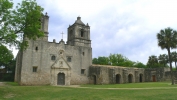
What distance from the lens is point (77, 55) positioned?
30.7m

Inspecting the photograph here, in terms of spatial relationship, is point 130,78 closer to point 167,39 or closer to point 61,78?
point 167,39

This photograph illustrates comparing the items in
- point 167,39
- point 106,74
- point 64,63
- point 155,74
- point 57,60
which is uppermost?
point 167,39

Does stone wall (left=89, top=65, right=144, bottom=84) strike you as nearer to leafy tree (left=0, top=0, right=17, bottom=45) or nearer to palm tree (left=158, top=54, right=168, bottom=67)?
leafy tree (left=0, top=0, right=17, bottom=45)

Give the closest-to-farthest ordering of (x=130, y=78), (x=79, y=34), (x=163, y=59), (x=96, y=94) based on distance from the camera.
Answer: (x=96, y=94)
(x=79, y=34)
(x=130, y=78)
(x=163, y=59)

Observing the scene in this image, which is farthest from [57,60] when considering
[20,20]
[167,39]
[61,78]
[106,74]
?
[167,39]

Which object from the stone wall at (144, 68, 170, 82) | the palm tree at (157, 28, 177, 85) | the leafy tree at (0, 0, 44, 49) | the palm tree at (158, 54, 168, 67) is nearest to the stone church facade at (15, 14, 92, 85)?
the leafy tree at (0, 0, 44, 49)

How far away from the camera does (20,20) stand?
16.2 metres

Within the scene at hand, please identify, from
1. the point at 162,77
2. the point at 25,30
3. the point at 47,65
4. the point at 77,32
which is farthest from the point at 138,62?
the point at 25,30

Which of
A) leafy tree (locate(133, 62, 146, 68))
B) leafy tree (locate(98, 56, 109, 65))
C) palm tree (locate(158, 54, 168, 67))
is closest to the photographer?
palm tree (locate(158, 54, 168, 67))

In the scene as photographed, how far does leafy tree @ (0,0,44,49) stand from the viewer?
15.1 meters

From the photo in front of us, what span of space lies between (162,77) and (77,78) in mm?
18684

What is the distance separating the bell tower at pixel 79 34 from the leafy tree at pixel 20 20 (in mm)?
14363

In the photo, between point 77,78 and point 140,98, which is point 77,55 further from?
point 140,98

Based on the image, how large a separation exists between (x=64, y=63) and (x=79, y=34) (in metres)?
6.64
